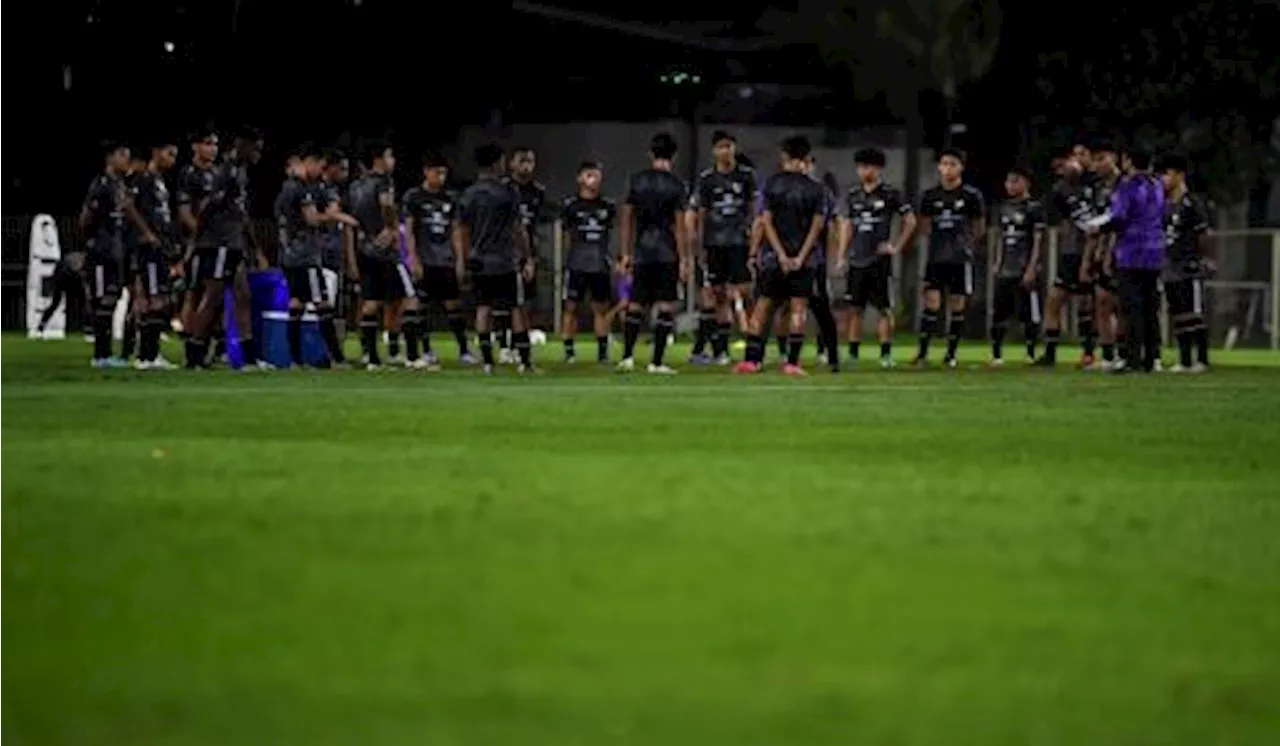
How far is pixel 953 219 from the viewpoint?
35.8 meters

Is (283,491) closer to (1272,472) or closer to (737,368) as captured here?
(1272,472)

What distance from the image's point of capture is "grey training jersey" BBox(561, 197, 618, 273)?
3641 cm

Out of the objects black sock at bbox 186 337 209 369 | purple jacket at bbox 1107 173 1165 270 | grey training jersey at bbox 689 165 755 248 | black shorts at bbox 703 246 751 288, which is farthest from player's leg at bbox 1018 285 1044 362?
black sock at bbox 186 337 209 369

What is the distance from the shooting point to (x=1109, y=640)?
10828 mm

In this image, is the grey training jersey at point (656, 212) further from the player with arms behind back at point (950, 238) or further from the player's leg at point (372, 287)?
the player with arms behind back at point (950, 238)

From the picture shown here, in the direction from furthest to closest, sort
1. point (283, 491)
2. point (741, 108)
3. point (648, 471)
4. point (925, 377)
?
point (741, 108), point (925, 377), point (648, 471), point (283, 491)

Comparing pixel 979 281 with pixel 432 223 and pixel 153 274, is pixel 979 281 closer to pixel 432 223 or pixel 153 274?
pixel 432 223

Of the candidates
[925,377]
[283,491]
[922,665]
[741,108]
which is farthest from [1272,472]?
[741,108]

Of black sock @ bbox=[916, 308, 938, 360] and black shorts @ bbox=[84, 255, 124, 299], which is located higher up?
black shorts @ bbox=[84, 255, 124, 299]

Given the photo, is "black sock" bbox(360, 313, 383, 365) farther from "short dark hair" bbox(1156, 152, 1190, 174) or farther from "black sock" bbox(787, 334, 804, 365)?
"short dark hair" bbox(1156, 152, 1190, 174)

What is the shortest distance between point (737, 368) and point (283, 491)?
16828 mm

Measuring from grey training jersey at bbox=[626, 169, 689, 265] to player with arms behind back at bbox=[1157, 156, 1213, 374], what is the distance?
512 centimetres

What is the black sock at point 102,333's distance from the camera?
112 feet

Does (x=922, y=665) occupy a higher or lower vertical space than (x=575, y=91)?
lower
